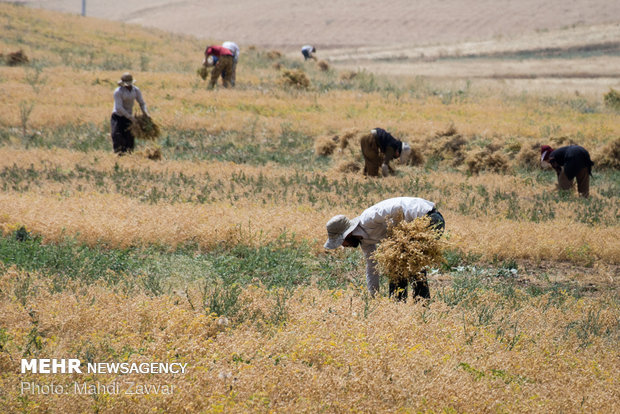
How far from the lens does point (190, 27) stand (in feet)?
298

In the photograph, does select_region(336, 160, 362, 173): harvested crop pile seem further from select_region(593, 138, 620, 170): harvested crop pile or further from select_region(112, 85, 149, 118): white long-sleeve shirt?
select_region(593, 138, 620, 170): harvested crop pile

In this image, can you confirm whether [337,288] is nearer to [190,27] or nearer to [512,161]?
[512,161]

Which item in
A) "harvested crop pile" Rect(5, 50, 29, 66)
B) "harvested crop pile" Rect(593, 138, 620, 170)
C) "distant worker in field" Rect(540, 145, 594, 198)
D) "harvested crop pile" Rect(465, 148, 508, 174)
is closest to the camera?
"distant worker in field" Rect(540, 145, 594, 198)

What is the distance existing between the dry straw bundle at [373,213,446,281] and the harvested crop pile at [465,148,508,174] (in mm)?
10283

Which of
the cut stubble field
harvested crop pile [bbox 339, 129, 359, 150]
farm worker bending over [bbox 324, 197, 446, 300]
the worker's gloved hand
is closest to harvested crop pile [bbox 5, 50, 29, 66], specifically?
the cut stubble field

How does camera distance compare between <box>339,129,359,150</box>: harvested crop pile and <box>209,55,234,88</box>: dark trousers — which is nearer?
<box>339,129,359,150</box>: harvested crop pile

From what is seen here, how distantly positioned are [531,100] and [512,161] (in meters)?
10.8

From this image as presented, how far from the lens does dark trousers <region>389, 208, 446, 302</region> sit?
231 inches

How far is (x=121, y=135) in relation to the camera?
46.5 feet

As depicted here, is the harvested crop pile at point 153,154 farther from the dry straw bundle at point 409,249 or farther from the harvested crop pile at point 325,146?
the dry straw bundle at point 409,249

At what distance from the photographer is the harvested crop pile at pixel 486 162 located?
15469 millimetres

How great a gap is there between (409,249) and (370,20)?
8865cm

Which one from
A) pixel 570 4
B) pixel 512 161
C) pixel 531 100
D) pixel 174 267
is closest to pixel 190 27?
pixel 570 4

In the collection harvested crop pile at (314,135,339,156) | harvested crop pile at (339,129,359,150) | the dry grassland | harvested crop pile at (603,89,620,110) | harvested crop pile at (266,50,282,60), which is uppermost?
harvested crop pile at (266,50,282,60)
